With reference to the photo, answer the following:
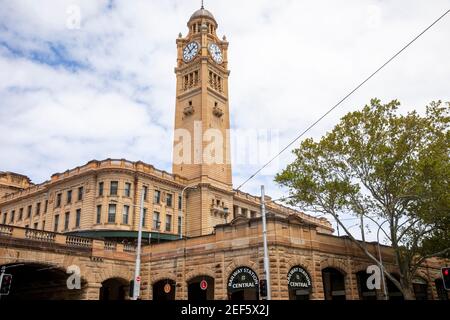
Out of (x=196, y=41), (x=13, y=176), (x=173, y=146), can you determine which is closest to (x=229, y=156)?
(x=173, y=146)

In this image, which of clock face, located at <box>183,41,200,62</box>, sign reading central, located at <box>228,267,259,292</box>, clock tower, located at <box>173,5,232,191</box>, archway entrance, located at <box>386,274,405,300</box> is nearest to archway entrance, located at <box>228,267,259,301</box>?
sign reading central, located at <box>228,267,259,292</box>

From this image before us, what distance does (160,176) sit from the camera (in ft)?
186

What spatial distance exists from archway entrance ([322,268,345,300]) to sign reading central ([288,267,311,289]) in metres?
5.67

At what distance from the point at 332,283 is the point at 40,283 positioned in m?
27.2

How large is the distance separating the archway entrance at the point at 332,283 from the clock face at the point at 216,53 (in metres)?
46.8

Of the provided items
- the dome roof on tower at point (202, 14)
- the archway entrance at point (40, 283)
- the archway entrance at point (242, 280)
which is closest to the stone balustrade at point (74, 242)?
the archway entrance at point (40, 283)

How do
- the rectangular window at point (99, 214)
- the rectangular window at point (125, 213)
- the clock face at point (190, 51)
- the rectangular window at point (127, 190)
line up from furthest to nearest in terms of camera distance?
the clock face at point (190, 51) → the rectangular window at point (127, 190) → the rectangular window at point (125, 213) → the rectangular window at point (99, 214)

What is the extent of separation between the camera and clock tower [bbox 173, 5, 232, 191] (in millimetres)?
63594

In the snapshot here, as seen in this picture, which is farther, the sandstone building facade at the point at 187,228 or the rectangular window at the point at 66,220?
the rectangular window at the point at 66,220

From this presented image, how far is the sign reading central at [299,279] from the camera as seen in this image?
2975cm

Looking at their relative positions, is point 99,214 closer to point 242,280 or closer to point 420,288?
point 242,280

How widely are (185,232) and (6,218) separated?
100 ft

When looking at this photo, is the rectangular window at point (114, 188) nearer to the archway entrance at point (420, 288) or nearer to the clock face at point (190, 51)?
the clock face at point (190, 51)

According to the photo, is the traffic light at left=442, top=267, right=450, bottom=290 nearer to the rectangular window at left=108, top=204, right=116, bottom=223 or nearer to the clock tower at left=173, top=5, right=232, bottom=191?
the rectangular window at left=108, top=204, right=116, bottom=223
